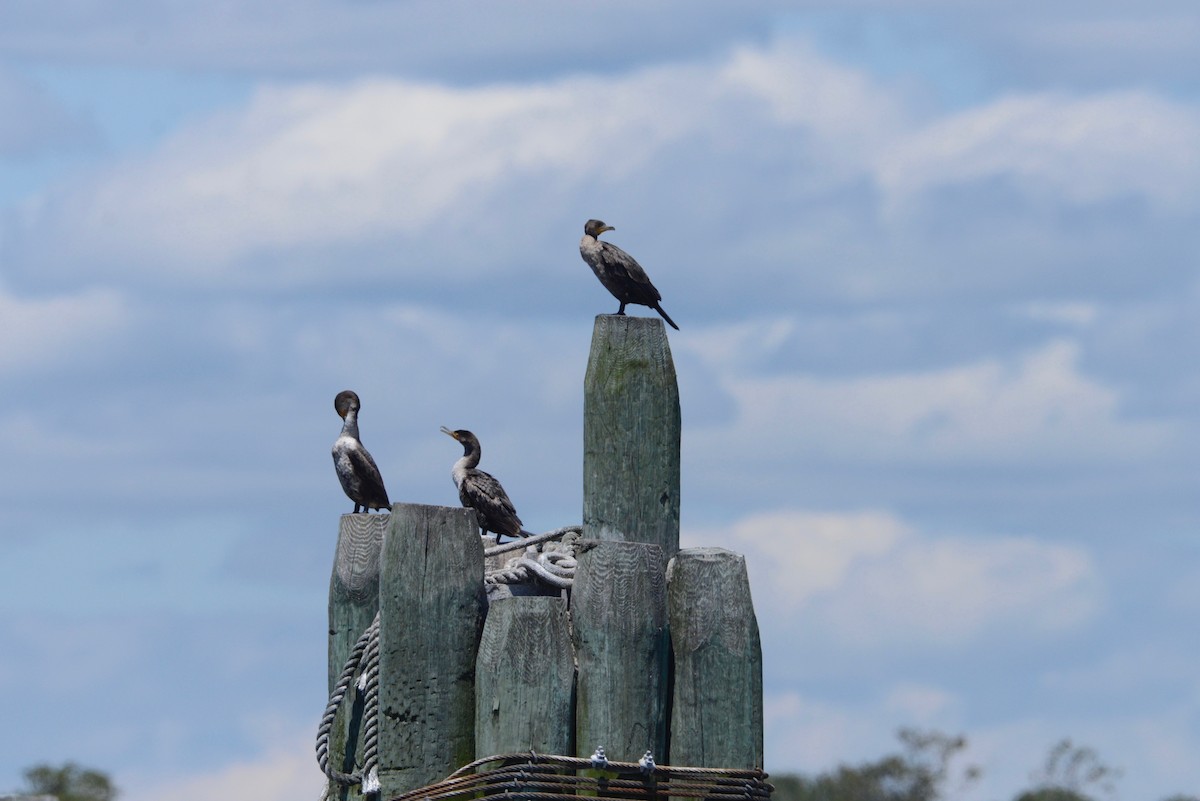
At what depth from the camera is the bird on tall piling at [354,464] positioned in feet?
39.9

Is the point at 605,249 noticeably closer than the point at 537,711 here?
No

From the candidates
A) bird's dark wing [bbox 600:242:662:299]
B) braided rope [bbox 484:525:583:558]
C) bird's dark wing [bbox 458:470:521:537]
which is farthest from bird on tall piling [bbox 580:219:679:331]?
braided rope [bbox 484:525:583:558]

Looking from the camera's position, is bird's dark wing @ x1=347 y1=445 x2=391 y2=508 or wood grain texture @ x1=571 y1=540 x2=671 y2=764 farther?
bird's dark wing @ x1=347 y1=445 x2=391 y2=508

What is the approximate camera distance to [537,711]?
8516 mm

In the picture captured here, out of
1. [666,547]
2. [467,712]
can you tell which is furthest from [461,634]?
[666,547]

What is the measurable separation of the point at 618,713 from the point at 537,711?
304 mm

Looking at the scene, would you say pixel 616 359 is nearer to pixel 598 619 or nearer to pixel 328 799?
pixel 598 619

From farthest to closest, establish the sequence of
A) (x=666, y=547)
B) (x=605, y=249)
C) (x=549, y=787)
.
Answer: (x=605, y=249) < (x=666, y=547) < (x=549, y=787)

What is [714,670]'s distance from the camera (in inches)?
340

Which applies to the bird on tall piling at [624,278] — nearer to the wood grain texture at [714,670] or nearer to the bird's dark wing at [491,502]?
the bird's dark wing at [491,502]

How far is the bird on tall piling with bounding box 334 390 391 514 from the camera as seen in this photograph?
39.9 ft

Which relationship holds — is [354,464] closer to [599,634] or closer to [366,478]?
[366,478]

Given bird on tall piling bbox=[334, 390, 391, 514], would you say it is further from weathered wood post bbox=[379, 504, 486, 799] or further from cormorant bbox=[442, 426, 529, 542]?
weathered wood post bbox=[379, 504, 486, 799]

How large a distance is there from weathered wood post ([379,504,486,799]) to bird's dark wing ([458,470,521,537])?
4235 mm
